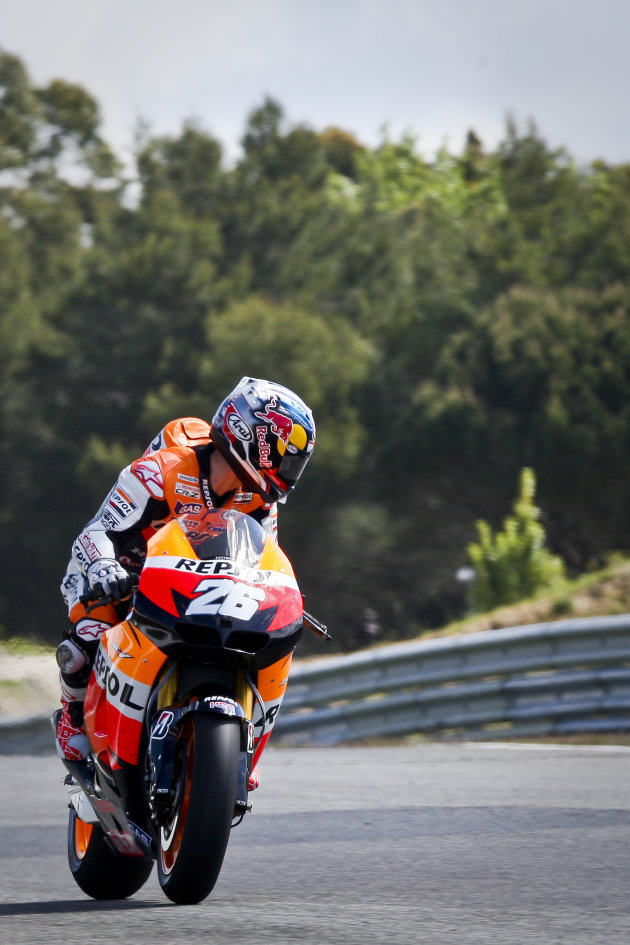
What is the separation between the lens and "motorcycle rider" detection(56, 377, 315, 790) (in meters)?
4.71

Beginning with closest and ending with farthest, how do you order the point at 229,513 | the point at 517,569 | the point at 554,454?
1. the point at 229,513
2. the point at 517,569
3. the point at 554,454

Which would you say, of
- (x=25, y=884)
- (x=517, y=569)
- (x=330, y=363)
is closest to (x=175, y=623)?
(x=25, y=884)

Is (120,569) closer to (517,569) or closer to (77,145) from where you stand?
(517,569)

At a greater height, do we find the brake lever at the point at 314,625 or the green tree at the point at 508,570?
the brake lever at the point at 314,625

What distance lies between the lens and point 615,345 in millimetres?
34656

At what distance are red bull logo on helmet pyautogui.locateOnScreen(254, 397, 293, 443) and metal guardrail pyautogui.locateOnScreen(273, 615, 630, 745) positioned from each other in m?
5.35

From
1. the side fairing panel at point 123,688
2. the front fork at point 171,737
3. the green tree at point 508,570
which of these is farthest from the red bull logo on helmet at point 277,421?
the green tree at point 508,570

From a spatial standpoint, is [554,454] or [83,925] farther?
[554,454]

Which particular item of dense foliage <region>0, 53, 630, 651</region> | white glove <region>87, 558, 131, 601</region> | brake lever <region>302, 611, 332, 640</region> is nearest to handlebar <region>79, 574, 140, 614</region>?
white glove <region>87, 558, 131, 601</region>

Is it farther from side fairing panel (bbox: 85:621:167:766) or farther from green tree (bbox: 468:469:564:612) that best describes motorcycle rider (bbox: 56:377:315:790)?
green tree (bbox: 468:469:564:612)

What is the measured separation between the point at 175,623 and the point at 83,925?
0.94 m

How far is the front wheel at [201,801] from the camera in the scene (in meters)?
3.92

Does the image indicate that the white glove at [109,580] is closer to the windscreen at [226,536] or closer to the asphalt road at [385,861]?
the windscreen at [226,536]

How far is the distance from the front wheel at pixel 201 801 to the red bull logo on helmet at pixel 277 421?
42.7 inches
